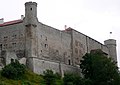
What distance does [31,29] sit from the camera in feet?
213

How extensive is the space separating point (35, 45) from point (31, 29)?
8.62 feet

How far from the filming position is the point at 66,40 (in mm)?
75625

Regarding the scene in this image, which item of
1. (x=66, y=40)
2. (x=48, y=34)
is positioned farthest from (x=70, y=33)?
(x=48, y=34)

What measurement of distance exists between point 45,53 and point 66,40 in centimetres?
878

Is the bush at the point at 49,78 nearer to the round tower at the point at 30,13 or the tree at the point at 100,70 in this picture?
the tree at the point at 100,70

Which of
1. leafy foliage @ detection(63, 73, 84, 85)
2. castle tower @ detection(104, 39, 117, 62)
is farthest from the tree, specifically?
castle tower @ detection(104, 39, 117, 62)

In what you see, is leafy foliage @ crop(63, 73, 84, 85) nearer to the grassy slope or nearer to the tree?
the tree

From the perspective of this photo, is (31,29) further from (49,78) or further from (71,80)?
(71,80)

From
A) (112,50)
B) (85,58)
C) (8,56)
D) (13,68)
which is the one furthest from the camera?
(112,50)

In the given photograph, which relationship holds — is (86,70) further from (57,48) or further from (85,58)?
(57,48)

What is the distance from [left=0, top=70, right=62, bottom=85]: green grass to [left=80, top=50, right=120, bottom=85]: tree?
7.13 metres

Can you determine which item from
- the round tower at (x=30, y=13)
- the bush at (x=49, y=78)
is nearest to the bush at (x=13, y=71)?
the bush at (x=49, y=78)

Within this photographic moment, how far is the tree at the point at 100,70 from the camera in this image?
6444cm

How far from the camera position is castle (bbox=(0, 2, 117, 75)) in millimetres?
63531
